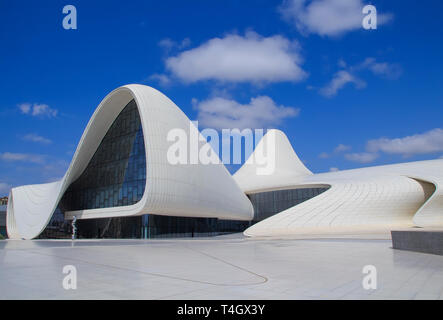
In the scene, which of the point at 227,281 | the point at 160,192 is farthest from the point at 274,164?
the point at 227,281

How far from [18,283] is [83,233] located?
96.7 feet

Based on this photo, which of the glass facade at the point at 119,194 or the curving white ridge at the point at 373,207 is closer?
the curving white ridge at the point at 373,207

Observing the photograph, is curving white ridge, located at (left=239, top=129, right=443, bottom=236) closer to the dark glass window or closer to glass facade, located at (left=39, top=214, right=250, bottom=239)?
glass facade, located at (left=39, top=214, right=250, bottom=239)

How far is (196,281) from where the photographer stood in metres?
6.88

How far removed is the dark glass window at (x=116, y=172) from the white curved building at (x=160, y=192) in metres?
0.09

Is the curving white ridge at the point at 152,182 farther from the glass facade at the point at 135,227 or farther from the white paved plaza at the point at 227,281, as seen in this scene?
the white paved plaza at the point at 227,281

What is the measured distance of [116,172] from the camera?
31422 mm

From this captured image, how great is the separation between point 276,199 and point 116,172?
19.5 metres

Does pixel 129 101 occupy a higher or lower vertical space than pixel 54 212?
higher

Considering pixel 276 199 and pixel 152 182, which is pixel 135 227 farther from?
pixel 276 199

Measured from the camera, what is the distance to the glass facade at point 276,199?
3988 centimetres

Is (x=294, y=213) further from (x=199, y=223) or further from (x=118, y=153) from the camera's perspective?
(x=118, y=153)

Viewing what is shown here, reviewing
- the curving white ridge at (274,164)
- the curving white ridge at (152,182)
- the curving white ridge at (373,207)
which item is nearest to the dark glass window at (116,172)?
the curving white ridge at (152,182)
